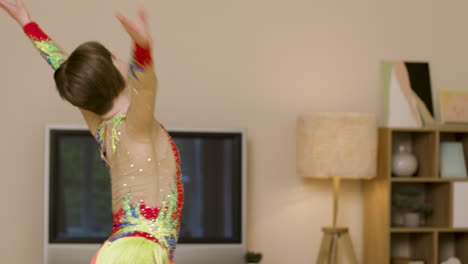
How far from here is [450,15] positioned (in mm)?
5000

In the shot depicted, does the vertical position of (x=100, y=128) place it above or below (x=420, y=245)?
above

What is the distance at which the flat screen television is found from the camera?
13.9ft

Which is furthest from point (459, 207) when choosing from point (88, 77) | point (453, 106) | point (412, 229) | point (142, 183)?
point (88, 77)

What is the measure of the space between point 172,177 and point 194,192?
2.44 m

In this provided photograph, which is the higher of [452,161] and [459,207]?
[452,161]

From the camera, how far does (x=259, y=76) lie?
4750mm

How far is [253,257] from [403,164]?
1.12m

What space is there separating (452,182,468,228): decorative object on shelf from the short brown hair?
325 centimetres

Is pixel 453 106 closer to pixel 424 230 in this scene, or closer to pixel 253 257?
pixel 424 230

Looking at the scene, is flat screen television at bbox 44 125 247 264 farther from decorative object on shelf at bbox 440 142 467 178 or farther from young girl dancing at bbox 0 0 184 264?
young girl dancing at bbox 0 0 184 264

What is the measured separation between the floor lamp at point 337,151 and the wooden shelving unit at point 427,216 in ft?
0.68

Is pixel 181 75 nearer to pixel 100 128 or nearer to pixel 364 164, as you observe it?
pixel 364 164

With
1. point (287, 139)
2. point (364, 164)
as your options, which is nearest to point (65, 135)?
point (287, 139)

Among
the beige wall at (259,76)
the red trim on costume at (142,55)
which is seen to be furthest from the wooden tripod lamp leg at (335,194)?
the red trim on costume at (142,55)
